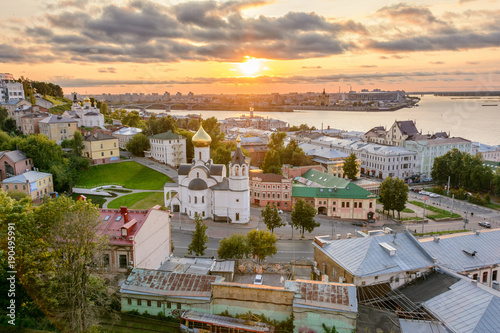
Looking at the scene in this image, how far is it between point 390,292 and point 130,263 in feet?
36.1

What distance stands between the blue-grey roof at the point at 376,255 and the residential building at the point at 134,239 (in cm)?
805

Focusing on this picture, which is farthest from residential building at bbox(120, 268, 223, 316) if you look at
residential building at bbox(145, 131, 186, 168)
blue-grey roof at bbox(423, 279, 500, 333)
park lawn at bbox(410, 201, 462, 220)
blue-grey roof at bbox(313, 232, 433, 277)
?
residential building at bbox(145, 131, 186, 168)

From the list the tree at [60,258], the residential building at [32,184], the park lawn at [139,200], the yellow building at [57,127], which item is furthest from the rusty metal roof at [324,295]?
the yellow building at [57,127]

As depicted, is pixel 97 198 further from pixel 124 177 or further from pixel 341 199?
pixel 341 199

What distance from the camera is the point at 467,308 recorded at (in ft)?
41.7

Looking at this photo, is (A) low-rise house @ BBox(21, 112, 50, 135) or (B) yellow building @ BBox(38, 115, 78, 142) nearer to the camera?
(B) yellow building @ BBox(38, 115, 78, 142)

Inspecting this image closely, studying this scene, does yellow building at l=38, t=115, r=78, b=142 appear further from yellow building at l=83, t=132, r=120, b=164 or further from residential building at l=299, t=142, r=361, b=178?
residential building at l=299, t=142, r=361, b=178

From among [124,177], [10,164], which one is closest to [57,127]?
[10,164]

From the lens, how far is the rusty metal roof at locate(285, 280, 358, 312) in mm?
12477

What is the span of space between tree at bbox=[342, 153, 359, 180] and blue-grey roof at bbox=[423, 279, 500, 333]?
105 ft

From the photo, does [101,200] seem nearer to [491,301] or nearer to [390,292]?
[390,292]

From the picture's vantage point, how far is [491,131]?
8869 centimetres

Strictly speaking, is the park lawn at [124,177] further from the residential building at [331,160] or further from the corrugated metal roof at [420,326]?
the corrugated metal roof at [420,326]

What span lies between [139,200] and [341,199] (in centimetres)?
1908
